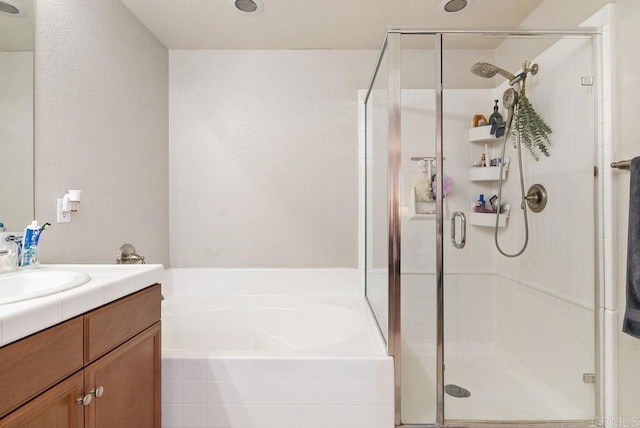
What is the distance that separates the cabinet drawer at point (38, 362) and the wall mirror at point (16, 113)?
0.75 metres

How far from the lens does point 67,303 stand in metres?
0.87

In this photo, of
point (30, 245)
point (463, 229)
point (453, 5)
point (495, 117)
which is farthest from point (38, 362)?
point (453, 5)

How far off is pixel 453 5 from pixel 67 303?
7.49 feet

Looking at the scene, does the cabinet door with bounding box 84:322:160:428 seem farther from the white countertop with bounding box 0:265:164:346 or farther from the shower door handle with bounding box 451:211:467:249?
the shower door handle with bounding box 451:211:467:249

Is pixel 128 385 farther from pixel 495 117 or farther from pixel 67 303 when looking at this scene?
pixel 495 117

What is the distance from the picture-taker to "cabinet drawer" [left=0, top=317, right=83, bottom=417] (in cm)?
70

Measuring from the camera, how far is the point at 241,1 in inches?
76.4

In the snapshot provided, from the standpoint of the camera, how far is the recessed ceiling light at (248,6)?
1942 millimetres

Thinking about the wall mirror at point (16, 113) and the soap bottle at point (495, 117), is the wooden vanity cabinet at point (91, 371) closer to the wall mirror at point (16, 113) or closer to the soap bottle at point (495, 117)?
the wall mirror at point (16, 113)

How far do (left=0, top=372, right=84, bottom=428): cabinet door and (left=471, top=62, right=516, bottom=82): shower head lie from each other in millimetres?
1789

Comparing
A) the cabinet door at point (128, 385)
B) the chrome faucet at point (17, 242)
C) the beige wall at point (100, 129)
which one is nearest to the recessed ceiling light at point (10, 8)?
the beige wall at point (100, 129)

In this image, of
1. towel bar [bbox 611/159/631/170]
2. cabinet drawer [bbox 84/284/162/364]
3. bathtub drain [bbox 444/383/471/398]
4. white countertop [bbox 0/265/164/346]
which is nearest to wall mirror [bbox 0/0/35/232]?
white countertop [bbox 0/265/164/346]

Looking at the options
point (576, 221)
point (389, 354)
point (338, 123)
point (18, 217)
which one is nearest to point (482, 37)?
point (576, 221)

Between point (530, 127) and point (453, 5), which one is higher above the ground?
point (453, 5)
